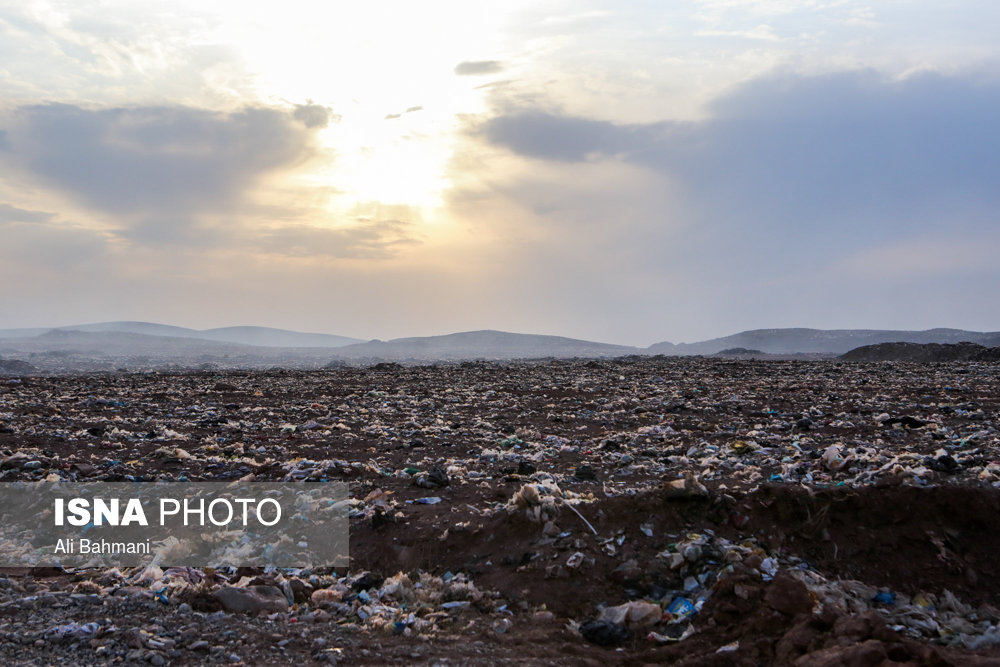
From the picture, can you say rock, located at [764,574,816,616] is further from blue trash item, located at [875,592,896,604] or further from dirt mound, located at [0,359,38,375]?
dirt mound, located at [0,359,38,375]

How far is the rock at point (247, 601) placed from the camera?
3959mm

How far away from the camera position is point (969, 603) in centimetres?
395

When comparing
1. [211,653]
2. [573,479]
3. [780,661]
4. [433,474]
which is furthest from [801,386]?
[211,653]

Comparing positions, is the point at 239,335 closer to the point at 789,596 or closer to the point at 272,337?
the point at 272,337

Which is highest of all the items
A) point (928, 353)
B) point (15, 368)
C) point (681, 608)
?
point (928, 353)

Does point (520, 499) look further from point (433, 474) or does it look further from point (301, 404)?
point (301, 404)

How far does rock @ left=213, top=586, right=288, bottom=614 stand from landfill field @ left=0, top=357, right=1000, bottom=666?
0.5 inches

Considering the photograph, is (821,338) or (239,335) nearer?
(821,338)

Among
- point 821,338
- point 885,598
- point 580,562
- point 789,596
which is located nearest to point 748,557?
point 789,596

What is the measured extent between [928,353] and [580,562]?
3036cm

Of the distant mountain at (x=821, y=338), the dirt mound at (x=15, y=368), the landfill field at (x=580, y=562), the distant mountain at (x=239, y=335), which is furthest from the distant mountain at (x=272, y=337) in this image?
the landfill field at (x=580, y=562)

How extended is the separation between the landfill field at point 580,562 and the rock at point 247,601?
1cm

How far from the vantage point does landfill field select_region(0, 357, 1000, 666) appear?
343 cm

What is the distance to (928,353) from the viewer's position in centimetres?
2814
